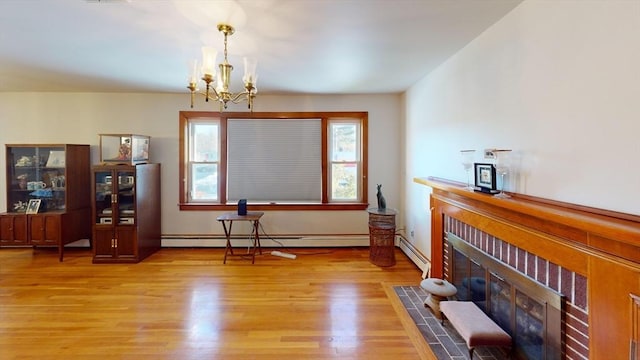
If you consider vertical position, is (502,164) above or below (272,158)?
below

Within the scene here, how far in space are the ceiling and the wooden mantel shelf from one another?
134cm

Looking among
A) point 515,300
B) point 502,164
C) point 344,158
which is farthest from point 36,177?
point 515,300

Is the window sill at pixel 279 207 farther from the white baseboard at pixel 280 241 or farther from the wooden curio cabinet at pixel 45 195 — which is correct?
the wooden curio cabinet at pixel 45 195

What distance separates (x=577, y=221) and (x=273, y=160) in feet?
13.1

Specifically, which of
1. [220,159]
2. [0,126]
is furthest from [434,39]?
[0,126]

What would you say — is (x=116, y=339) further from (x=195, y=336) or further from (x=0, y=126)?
(x=0, y=126)

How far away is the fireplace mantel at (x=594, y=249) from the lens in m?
1.21

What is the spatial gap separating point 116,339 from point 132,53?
2.58 m

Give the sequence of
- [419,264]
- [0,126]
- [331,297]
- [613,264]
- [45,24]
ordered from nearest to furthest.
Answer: [613,264], [45,24], [331,297], [419,264], [0,126]

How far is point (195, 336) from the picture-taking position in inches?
98.2

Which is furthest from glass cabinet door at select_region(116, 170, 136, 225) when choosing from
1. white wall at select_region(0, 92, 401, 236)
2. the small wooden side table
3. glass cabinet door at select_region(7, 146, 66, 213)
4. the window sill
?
the small wooden side table

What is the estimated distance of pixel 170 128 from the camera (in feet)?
15.8

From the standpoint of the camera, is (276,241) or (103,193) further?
(276,241)

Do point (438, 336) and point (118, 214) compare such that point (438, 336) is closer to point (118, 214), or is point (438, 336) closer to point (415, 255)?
point (415, 255)
